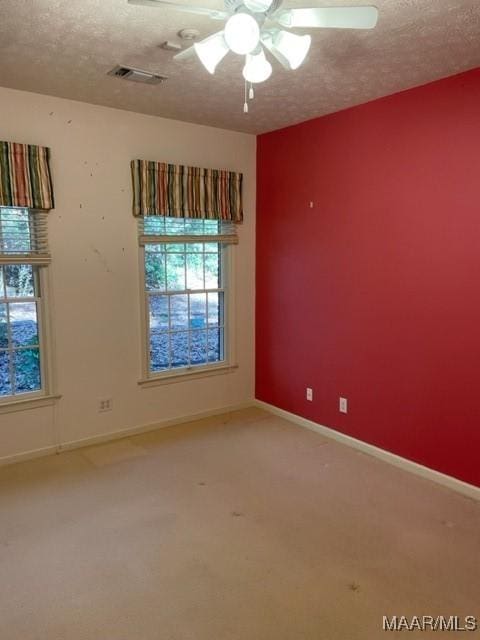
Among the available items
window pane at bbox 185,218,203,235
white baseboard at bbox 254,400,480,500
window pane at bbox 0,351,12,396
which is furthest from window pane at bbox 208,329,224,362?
window pane at bbox 0,351,12,396

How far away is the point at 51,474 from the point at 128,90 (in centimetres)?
273

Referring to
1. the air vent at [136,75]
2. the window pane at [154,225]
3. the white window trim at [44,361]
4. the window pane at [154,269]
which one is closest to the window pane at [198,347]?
the window pane at [154,269]

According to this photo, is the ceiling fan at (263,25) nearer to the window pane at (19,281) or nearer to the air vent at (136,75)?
the air vent at (136,75)

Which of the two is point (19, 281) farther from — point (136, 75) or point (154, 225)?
point (136, 75)

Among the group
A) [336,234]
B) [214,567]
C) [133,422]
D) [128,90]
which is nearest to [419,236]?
[336,234]

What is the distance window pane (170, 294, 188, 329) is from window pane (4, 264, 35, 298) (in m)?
1.20

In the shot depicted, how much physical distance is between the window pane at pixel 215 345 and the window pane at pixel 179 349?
27 cm

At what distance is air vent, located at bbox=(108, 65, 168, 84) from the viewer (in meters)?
2.91

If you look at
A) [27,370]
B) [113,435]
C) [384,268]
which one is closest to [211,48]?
[384,268]

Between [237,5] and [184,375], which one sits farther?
[184,375]

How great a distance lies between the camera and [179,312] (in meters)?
4.41

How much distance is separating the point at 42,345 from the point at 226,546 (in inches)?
81.2

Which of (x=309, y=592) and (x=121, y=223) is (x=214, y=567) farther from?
(x=121, y=223)

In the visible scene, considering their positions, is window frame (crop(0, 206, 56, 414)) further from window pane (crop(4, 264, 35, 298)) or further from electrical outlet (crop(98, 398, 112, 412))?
electrical outlet (crop(98, 398, 112, 412))
